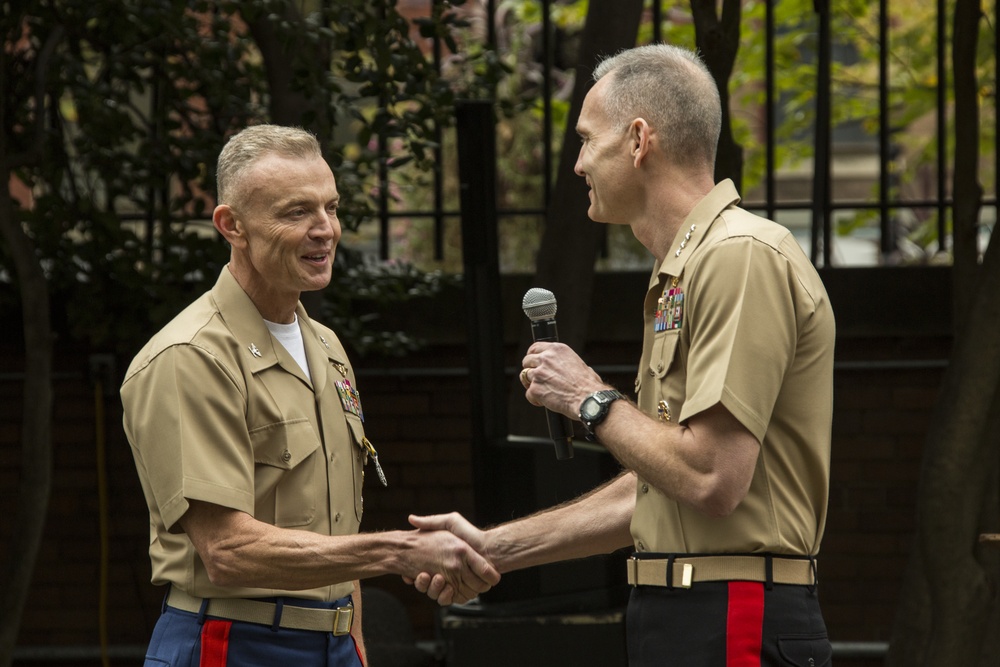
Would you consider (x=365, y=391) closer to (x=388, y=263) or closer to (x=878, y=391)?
(x=388, y=263)

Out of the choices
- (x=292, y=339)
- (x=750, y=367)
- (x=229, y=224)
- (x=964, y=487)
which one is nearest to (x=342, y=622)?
(x=292, y=339)

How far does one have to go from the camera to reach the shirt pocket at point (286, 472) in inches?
112

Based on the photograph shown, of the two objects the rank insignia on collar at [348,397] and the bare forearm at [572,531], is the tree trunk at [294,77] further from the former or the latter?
the bare forearm at [572,531]

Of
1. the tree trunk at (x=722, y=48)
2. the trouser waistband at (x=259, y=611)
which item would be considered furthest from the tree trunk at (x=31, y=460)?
the tree trunk at (x=722, y=48)

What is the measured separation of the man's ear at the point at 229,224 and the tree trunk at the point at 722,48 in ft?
6.88

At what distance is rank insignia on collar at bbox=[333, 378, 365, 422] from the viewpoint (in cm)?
315

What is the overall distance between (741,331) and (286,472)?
1112 mm

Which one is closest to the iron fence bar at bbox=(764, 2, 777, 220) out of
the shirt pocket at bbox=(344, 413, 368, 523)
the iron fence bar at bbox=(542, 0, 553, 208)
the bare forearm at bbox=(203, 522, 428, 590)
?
the iron fence bar at bbox=(542, 0, 553, 208)

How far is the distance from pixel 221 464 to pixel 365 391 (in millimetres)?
3403

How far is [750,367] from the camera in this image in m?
2.34

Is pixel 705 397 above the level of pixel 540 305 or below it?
below

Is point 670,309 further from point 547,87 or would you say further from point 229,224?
point 547,87

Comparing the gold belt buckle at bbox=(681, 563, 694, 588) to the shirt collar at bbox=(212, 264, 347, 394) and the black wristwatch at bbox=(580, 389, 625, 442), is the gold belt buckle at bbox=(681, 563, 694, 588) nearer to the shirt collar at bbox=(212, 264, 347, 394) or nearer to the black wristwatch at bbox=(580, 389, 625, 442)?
the black wristwatch at bbox=(580, 389, 625, 442)

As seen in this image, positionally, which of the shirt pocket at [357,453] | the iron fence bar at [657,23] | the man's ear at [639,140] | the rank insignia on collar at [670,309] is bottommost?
the shirt pocket at [357,453]
